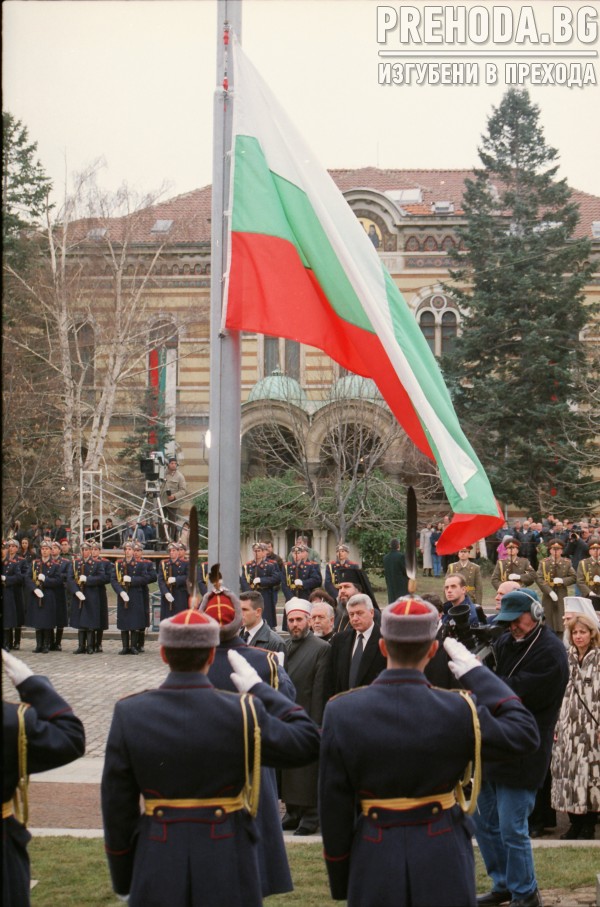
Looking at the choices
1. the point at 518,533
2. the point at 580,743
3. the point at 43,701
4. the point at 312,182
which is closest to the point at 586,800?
the point at 580,743

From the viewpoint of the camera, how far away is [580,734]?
8836mm

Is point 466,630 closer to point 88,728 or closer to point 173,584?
point 88,728

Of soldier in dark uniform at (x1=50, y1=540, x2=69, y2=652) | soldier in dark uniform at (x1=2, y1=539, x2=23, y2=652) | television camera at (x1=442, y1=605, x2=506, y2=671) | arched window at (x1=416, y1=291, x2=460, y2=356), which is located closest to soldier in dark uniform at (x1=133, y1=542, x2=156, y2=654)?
soldier in dark uniform at (x1=50, y1=540, x2=69, y2=652)

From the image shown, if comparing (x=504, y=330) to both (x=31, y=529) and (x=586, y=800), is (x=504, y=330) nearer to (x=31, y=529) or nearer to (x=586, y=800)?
(x=31, y=529)

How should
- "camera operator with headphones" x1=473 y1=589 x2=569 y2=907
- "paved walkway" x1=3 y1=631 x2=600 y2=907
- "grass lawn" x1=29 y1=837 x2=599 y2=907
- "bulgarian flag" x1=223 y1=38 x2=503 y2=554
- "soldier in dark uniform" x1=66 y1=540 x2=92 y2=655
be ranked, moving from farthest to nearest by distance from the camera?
"soldier in dark uniform" x1=66 y1=540 x2=92 y2=655 < "paved walkway" x1=3 y1=631 x2=600 y2=907 < "bulgarian flag" x1=223 y1=38 x2=503 y2=554 < "grass lawn" x1=29 y1=837 x2=599 y2=907 < "camera operator with headphones" x1=473 y1=589 x2=569 y2=907

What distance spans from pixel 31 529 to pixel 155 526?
347cm

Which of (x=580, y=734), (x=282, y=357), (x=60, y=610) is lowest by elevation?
(x=60, y=610)

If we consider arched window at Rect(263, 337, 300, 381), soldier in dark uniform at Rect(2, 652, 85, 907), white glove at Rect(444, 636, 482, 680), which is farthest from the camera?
arched window at Rect(263, 337, 300, 381)

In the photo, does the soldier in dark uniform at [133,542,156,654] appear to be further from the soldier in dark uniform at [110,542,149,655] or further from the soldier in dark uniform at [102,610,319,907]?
the soldier in dark uniform at [102,610,319,907]

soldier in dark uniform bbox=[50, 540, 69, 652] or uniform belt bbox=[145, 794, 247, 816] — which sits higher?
uniform belt bbox=[145, 794, 247, 816]

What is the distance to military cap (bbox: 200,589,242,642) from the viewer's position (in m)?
5.85

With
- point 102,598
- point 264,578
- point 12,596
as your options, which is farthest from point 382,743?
point 12,596

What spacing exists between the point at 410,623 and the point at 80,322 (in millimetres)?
33450

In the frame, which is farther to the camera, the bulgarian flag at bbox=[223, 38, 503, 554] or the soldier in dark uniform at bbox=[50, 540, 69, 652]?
the soldier in dark uniform at bbox=[50, 540, 69, 652]
